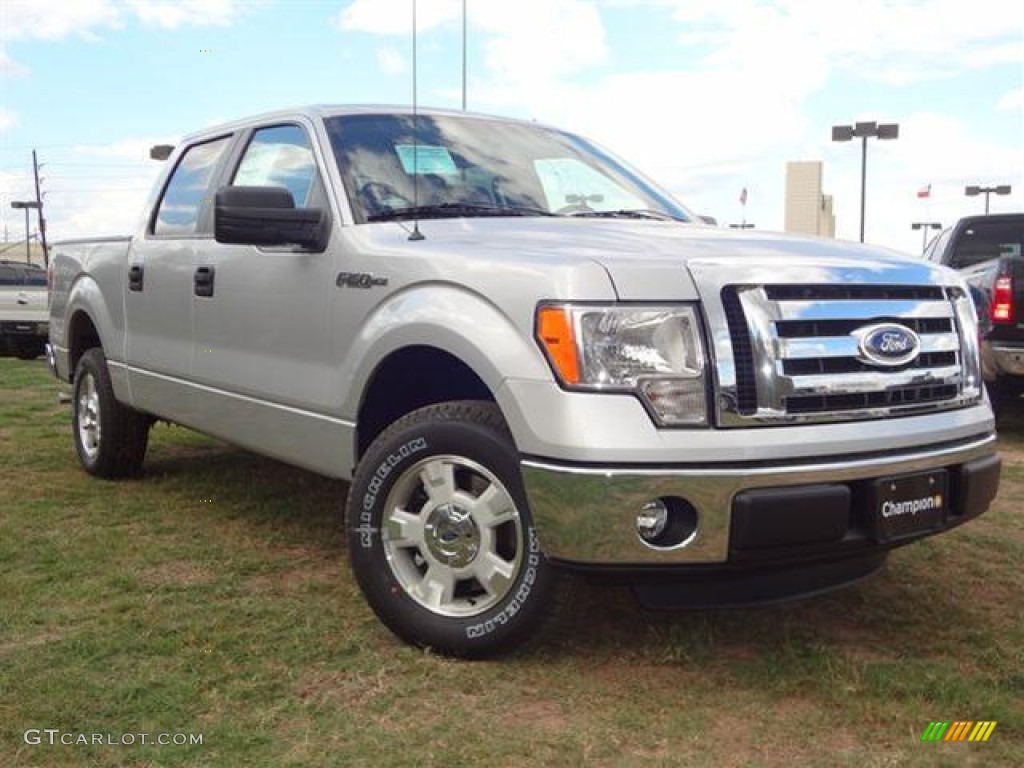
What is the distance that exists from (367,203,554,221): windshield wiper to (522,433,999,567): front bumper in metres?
1.27

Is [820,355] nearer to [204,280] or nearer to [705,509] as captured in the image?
[705,509]

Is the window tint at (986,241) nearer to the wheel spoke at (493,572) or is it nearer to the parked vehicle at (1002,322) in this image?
the parked vehicle at (1002,322)

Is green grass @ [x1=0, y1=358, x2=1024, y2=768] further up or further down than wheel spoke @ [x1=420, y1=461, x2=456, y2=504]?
further down

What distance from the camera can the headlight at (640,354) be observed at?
2873mm

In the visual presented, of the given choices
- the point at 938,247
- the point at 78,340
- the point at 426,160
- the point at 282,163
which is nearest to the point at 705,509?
the point at 426,160

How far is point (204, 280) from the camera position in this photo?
4.61m

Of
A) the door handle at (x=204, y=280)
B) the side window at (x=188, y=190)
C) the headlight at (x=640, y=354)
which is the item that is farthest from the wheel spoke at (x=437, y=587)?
the side window at (x=188, y=190)

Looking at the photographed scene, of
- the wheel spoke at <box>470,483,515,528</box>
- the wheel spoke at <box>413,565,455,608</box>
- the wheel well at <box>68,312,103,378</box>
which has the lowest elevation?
the wheel spoke at <box>413,565,455,608</box>

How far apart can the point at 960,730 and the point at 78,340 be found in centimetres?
530

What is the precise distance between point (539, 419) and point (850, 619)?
1534 millimetres

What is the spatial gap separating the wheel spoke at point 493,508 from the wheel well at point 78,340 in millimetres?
3878

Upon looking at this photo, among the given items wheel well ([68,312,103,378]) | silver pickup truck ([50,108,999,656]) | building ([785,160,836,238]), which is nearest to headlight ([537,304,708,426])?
silver pickup truck ([50,108,999,656])

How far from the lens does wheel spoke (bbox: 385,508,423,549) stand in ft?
10.9

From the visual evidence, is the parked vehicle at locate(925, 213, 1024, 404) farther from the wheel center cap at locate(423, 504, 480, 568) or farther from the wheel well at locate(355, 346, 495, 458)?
the wheel center cap at locate(423, 504, 480, 568)
